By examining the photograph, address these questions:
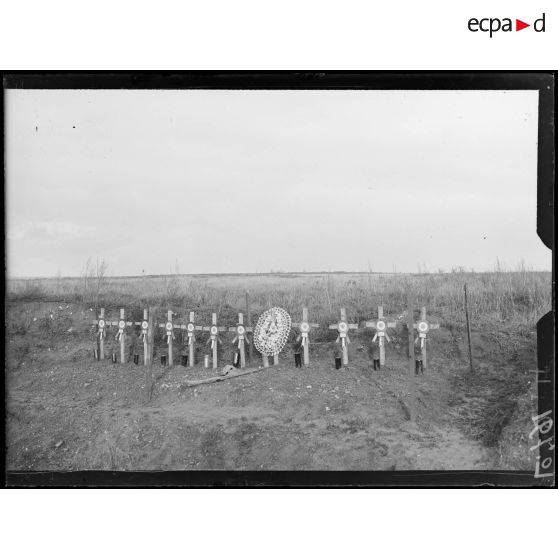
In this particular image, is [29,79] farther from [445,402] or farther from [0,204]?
[445,402]

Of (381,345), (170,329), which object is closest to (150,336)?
(170,329)

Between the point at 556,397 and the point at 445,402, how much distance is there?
108 cm

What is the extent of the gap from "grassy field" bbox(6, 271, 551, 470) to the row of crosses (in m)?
0.09

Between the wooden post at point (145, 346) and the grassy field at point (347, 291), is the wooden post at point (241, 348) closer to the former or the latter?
the grassy field at point (347, 291)

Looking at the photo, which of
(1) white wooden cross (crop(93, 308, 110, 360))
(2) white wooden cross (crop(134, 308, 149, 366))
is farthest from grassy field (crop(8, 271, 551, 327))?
(2) white wooden cross (crop(134, 308, 149, 366))

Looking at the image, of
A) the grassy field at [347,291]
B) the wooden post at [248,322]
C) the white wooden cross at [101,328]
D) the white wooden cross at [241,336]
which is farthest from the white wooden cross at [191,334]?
the white wooden cross at [101,328]

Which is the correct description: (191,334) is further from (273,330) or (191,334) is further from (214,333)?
(273,330)

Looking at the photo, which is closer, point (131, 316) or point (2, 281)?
point (2, 281)

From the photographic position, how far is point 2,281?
5.11m

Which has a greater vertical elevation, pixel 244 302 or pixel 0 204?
pixel 0 204

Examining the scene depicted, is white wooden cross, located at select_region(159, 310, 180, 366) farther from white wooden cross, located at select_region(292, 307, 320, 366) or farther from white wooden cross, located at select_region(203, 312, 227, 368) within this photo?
white wooden cross, located at select_region(292, 307, 320, 366)

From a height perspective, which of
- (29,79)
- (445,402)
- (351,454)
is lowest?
(351,454)

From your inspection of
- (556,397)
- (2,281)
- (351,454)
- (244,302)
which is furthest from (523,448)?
(2,281)

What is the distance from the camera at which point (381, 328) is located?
5.11 m
